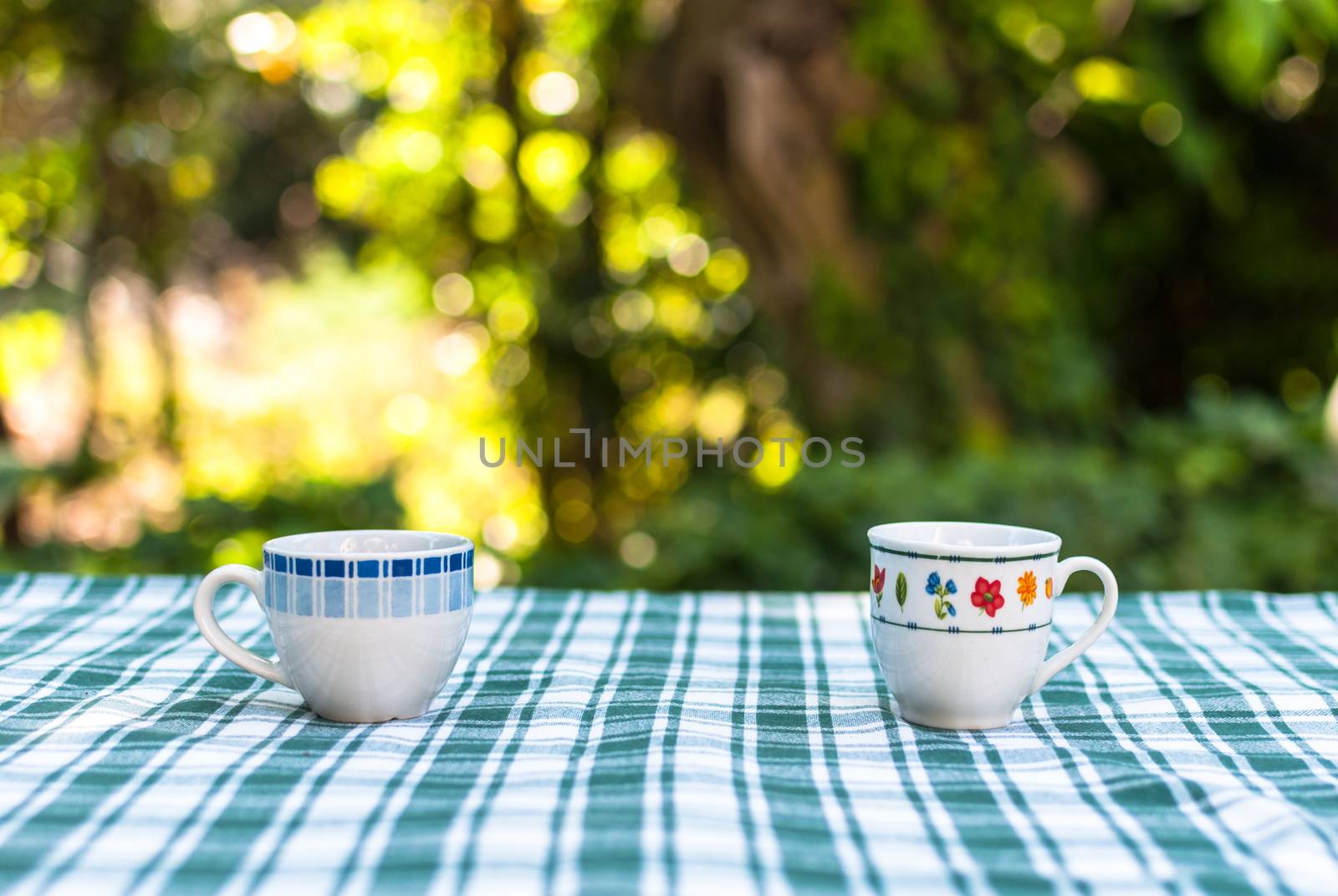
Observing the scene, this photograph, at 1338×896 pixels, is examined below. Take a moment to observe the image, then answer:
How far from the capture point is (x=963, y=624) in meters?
0.67

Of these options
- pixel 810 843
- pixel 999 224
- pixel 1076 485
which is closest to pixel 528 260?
pixel 999 224

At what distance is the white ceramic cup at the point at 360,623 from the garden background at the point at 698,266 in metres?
1.34

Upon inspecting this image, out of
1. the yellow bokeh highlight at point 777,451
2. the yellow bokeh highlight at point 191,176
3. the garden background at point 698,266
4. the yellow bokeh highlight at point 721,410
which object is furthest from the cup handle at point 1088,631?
the yellow bokeh highlight at point 191,176

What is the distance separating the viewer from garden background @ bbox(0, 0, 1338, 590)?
229 centimetres

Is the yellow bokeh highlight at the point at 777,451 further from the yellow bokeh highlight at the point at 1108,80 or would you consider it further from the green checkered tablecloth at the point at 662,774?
the green checkered tablecloth at the point at 662,774

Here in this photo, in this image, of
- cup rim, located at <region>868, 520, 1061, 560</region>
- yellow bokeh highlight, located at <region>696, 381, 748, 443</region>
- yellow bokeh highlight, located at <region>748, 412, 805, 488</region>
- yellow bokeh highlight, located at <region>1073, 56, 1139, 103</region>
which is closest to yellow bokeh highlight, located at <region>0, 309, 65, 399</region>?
yellow bokeh highlight, located at <region>696, 381, 748, 443</region>

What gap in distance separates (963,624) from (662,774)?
0.63 feet

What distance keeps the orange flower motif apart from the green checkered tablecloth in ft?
0.26

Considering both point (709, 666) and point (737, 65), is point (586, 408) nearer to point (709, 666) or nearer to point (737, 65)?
point (737, 65)

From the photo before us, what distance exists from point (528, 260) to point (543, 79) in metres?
0.56

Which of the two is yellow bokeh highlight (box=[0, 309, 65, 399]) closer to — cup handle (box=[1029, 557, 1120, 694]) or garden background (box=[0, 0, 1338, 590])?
garden background (box=[0, 0, 1338, 590])

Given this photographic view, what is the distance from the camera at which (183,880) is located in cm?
48

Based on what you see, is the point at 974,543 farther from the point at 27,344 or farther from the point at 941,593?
the point at 27,344

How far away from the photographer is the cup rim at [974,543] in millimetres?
662
